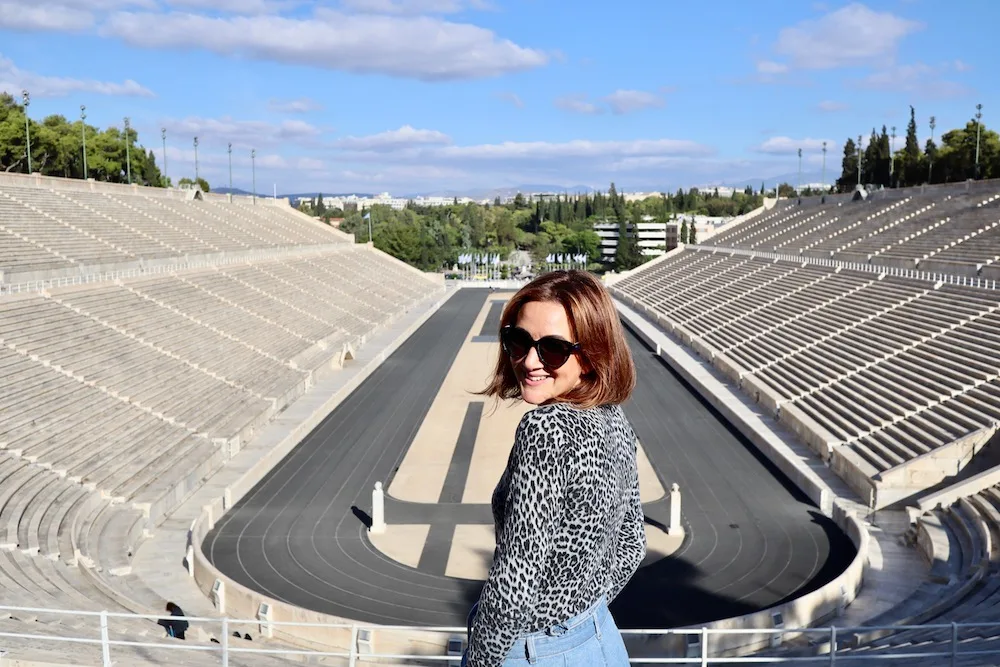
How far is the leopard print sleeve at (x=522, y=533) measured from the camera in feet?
6.91

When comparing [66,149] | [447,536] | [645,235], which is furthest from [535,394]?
[645,235]

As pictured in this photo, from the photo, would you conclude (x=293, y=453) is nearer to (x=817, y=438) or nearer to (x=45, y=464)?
(x=45, y=464)

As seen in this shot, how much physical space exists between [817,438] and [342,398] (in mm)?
13410

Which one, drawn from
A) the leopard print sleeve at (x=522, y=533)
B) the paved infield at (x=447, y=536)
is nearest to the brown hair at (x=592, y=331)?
the leopard print sleeve at (x=522, y=533)

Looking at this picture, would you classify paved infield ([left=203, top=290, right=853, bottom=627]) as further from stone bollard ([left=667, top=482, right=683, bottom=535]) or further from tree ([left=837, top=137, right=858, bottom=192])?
tree ([left=837, top=137, right=858, bottom=192])

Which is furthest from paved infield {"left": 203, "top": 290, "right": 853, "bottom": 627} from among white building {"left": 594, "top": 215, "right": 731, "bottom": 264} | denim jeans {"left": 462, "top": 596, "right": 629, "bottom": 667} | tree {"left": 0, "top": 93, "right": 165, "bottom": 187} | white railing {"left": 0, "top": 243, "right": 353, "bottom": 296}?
white building {"left": 594, "top": 215, "right": 731, "bottom": 264}

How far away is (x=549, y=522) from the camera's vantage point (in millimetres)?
2143

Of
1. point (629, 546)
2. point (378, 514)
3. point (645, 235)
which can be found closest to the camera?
point (629, 546)

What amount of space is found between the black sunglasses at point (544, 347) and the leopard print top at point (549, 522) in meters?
0.18

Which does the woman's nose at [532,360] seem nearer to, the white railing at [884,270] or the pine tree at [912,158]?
the white railing at [884,270]

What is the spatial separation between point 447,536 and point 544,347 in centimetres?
1292

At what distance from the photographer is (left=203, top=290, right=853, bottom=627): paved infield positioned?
1222 cm

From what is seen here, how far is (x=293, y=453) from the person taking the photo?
20.0 metres

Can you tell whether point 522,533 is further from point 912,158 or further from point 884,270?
point 912,158
